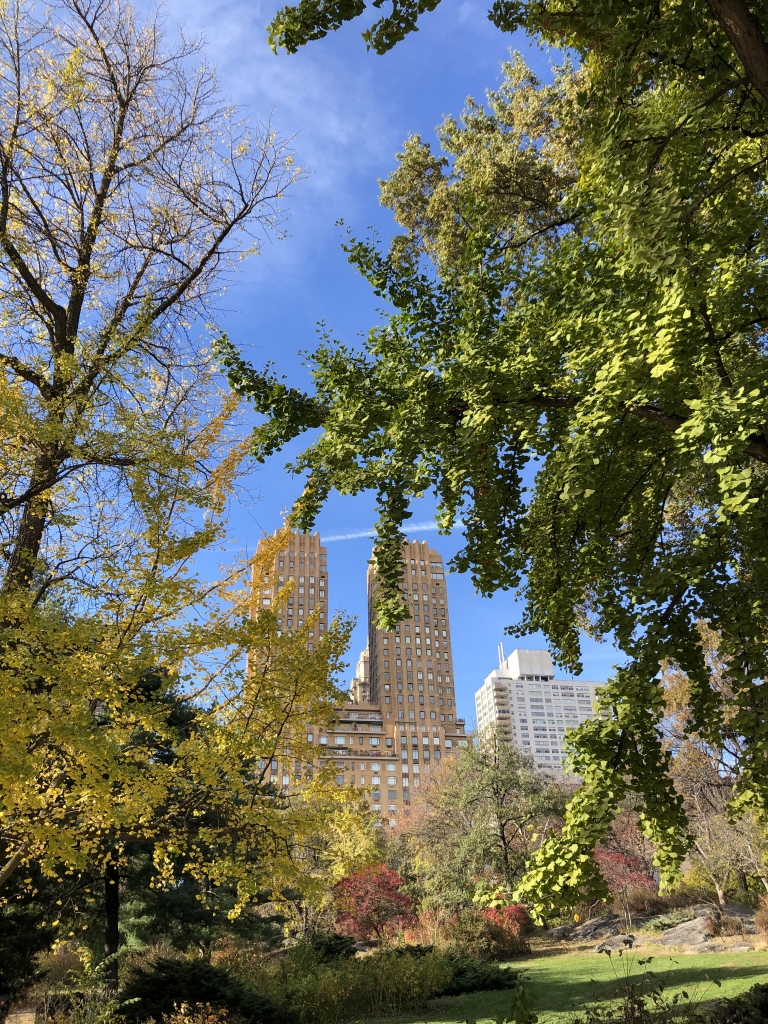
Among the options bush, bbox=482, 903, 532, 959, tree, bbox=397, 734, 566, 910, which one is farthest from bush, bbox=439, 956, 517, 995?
tree, bbox=397, 734, 566, 910

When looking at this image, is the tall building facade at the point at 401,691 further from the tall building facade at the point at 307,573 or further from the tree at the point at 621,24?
the tree at the point at 621,24

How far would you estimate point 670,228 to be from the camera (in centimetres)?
443

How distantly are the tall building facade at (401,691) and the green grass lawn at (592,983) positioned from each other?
76704 millimetres

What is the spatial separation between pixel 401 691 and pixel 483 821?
8118cm

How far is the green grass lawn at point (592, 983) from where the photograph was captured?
10.8m

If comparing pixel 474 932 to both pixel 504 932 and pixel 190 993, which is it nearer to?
pixel 504 932

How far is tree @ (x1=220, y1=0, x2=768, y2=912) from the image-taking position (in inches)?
184

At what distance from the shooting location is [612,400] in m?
4.84

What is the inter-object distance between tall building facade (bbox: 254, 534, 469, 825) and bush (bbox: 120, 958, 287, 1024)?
272ft

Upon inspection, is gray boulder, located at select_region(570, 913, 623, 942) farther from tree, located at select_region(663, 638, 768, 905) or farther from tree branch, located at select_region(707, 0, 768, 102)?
tree branch, located at select_region(707, 0, 768, 102)

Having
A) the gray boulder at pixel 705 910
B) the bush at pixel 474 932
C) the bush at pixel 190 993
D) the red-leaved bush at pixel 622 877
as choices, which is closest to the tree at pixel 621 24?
the bush at pixel 190 993

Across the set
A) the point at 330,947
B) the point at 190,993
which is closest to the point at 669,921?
the point at 330,947

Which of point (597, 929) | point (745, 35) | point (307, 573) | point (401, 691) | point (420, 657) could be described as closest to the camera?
point (745, 35)

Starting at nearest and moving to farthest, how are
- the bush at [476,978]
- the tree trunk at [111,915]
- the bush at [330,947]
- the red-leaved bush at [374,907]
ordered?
1. the tree trunk at [111,915]
2. the bush at [476,978]
3. the bush at [330,947]
4. the red-leaved bush at [374,907]
